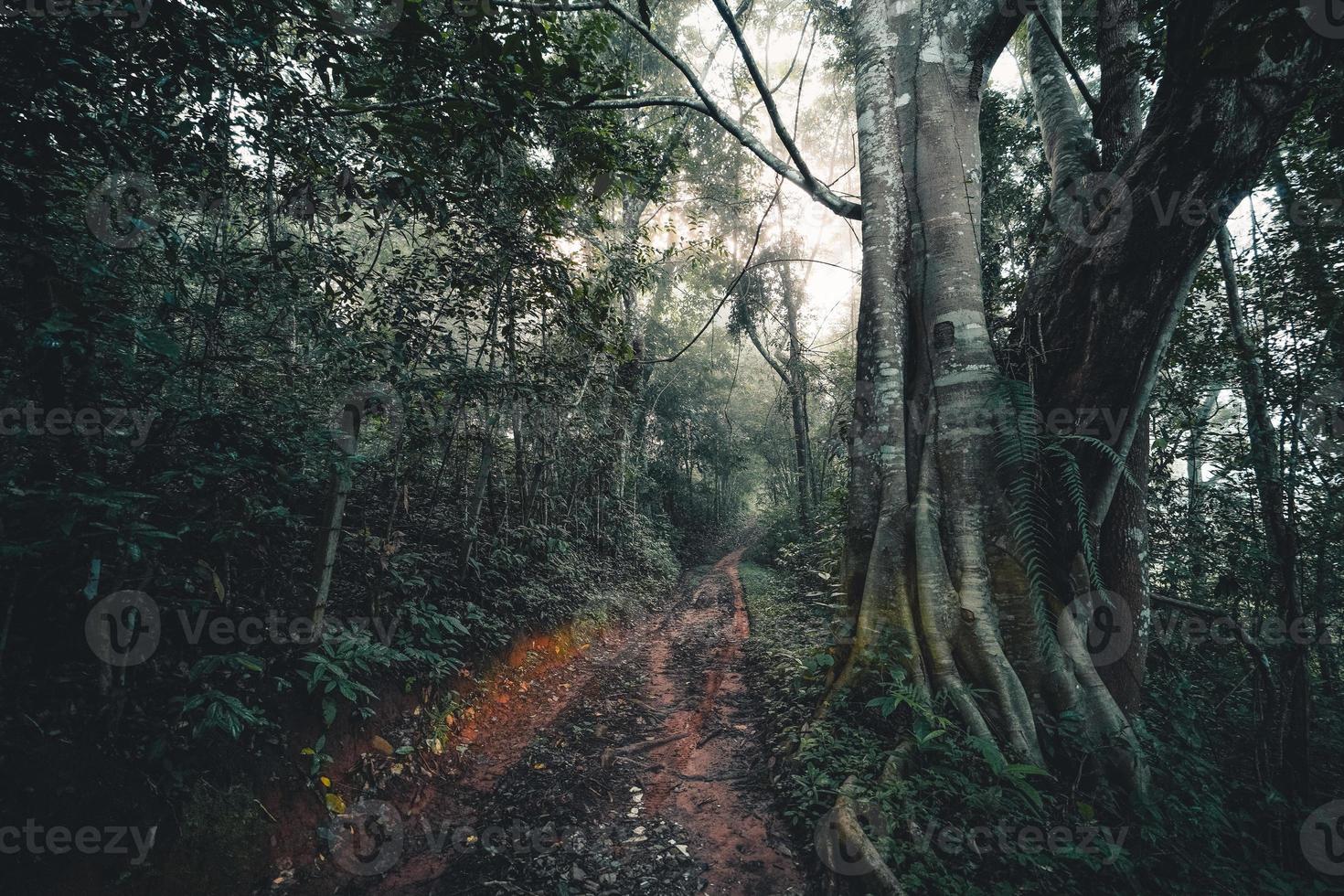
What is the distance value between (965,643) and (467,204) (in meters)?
5.21

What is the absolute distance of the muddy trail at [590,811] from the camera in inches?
108

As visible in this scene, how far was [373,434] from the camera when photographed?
21.7 ft

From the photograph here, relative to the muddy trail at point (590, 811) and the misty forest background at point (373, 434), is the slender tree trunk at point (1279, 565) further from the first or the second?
the muddy trail at point (590, 811)

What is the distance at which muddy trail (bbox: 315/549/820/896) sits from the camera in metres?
2.74

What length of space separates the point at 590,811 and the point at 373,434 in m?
Result: 5.44

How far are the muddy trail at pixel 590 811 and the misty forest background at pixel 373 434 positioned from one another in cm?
35

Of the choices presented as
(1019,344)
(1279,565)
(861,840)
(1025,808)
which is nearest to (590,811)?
(861,840)

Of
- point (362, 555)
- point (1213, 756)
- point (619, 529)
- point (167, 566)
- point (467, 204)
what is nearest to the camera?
point (167, 566)

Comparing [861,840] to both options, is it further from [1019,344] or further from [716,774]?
[1019,344]

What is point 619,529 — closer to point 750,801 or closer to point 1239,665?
point 750,801

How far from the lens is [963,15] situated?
4.44 m

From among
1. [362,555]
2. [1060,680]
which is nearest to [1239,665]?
[1060,680]

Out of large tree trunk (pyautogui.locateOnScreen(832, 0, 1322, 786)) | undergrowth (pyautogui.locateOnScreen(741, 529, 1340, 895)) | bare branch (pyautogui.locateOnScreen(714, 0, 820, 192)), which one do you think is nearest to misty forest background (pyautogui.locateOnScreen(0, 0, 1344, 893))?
undergrowth (pyautogui.locateOnScreen(741, 529, 1340, 895))

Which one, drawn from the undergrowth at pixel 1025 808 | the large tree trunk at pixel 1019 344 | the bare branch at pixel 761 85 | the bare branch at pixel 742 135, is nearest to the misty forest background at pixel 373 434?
the undergrowth at pixel 1025 808
